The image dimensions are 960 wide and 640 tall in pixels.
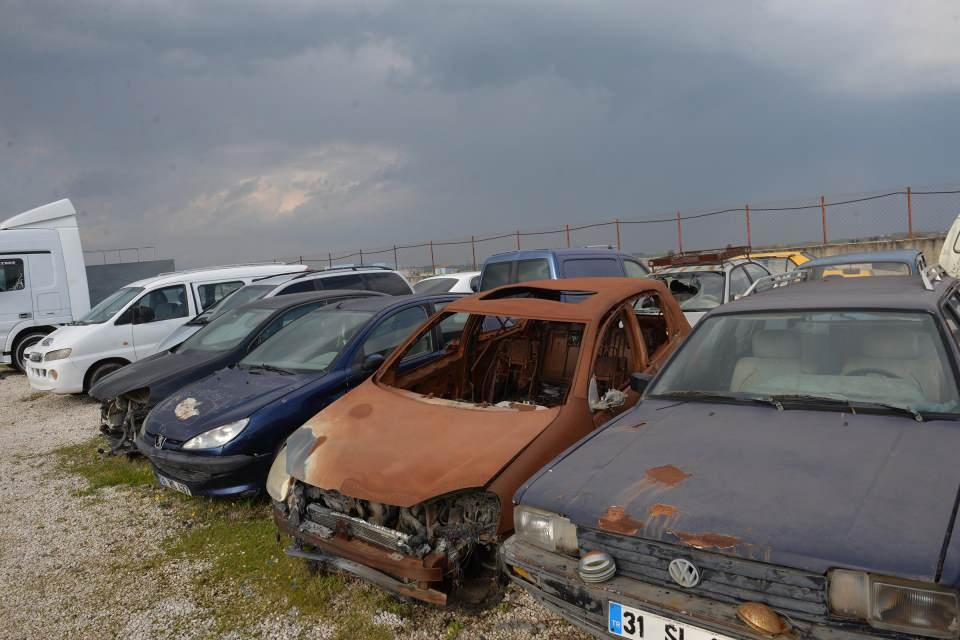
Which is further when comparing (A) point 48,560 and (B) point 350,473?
(A) point 48,560

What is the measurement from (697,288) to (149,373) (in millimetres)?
7033

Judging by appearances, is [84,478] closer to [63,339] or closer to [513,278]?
[63,339]

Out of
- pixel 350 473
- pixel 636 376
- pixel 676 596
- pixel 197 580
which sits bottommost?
pixel 197 580

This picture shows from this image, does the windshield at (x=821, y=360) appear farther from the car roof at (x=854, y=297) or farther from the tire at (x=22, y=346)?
the tire at (x=22, y=346)

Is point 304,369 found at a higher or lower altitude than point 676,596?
higher

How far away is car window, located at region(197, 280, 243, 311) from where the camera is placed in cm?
1034

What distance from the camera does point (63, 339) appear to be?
29.9 feet

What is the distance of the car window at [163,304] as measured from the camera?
956cm

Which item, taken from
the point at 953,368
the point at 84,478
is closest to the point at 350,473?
the point at 953,368

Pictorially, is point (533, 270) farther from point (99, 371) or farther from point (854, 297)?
point (99, 371)

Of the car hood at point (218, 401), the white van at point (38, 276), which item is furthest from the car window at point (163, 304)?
the car hood at point (218, 401)

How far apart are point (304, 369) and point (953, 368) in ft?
14.6

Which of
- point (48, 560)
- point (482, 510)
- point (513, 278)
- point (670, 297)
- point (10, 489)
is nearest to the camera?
point (482, 510)

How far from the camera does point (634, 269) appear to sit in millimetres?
9438
